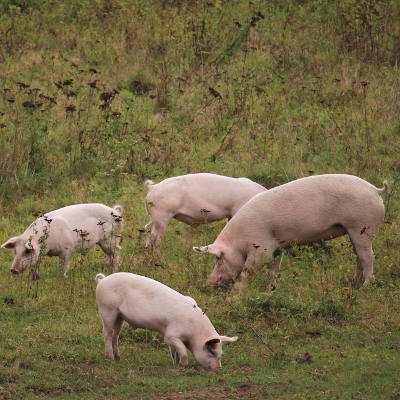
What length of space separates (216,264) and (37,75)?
20.7ft

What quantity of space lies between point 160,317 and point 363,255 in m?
2.90

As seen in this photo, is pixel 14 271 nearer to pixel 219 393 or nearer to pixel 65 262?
pixel 65 262

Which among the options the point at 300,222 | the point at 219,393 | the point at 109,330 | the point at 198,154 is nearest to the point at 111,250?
the point at 300,222

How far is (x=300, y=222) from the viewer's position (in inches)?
464

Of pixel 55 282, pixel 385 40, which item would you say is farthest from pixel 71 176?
pixel 385 40

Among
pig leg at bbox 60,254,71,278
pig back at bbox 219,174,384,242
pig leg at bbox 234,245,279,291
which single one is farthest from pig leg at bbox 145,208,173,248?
pig leg at bbox 234,245,279,291

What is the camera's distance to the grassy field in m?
9.52

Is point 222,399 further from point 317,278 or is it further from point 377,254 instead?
point 377,254

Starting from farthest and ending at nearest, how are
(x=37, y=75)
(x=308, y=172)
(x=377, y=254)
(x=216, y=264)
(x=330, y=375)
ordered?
(x=37, y=75) < (x=308, y=172) < (x=377, y=254) < (x=216, y=264) < (x=330, y=375)

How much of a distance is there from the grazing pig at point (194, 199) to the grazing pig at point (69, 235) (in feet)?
1.38

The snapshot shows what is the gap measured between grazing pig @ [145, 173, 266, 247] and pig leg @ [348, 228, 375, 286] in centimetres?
159

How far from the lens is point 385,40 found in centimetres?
1819

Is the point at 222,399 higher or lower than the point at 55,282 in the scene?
higher

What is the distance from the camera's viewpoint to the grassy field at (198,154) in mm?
9523
